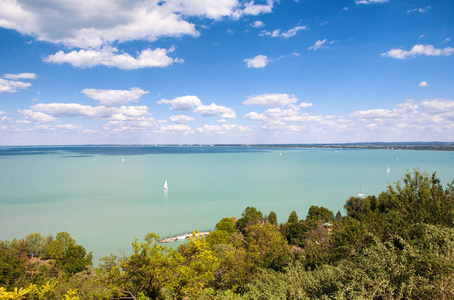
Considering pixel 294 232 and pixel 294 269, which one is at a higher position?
pixel 294 269

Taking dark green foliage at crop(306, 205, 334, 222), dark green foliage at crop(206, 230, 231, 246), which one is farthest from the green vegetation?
dark green foliage at crop(306, 205, 334, 222)

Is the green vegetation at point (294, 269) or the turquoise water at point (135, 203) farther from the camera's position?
the turquoise water at point (135, 203)

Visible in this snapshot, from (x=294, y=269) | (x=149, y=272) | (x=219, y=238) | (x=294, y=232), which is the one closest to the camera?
(x=149, y=272)

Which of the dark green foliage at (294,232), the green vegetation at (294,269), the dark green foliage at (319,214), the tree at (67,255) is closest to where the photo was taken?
the green vegetation at (294,269)

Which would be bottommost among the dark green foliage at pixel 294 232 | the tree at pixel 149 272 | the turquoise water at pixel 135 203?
the turquoise water at pixel 135 203

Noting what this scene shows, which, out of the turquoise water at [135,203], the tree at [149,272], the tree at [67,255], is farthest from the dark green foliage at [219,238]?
the tree at [149,272]

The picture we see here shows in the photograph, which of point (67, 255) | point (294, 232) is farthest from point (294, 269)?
point (67, 255)

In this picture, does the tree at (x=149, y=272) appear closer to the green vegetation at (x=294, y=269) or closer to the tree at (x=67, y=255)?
the green vegetation at (x=294, y=269)

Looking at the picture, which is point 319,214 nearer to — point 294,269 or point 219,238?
point 219,238

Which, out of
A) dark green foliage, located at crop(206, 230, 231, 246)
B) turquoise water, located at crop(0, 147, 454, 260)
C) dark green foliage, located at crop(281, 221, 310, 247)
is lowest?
turquoise water, located at crop(0, 147, 454, 260)

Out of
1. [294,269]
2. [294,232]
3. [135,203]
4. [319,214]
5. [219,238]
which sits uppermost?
[294,269]

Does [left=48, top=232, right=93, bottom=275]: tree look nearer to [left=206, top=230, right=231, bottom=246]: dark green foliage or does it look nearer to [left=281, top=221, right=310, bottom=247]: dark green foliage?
[left=206, top=230, right=231, bottom=246]: dark green foliage
